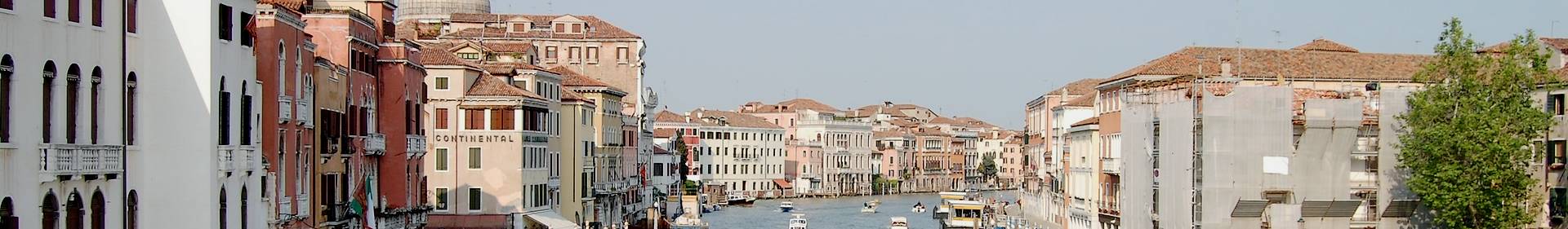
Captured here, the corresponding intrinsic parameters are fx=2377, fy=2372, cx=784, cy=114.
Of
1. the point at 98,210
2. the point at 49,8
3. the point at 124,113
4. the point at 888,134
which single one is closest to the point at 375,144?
the point at 124,113

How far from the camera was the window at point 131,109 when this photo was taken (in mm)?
16172

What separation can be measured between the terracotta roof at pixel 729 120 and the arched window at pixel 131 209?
308 feet

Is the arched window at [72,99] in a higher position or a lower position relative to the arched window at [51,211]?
higher

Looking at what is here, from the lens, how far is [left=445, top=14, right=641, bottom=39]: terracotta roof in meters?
67.9

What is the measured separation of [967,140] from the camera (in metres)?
148

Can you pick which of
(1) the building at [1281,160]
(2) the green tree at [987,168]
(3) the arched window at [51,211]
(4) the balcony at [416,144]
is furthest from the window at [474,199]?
(2) the green tree at [987,168]

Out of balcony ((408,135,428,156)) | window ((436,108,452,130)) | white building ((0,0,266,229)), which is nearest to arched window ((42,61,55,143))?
white building ((0,0,266,229))

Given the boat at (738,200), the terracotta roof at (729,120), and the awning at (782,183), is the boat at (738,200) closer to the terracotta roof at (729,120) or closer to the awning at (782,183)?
the terracotta roof at (729,120)

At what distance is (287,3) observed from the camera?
2252 centimetres

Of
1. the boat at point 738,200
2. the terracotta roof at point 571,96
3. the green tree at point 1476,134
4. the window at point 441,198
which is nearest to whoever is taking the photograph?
the green tree at point 1476,134

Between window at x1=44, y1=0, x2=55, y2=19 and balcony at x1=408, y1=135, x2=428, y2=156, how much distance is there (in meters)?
14.7

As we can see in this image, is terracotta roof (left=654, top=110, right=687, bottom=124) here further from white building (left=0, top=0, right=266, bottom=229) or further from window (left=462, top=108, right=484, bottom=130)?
white building (left=0, top=0, right=266, bottom=229)

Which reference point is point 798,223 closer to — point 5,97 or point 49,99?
point 49,99

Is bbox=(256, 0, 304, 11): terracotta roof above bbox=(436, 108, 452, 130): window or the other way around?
above
